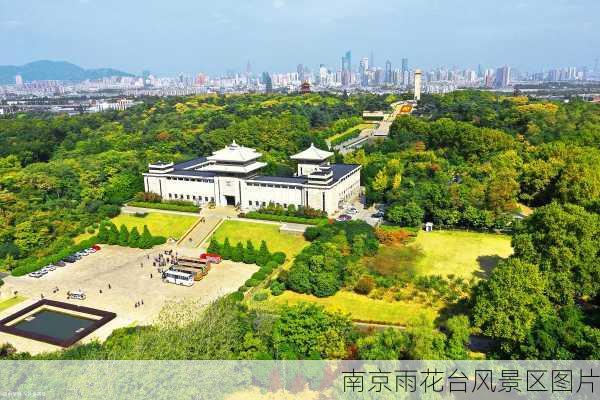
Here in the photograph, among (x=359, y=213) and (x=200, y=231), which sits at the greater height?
(x=359, y=213)

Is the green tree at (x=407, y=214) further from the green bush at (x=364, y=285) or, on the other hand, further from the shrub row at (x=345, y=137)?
the shrub row at (x=345, y=137)

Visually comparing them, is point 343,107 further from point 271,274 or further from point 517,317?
point 517,317

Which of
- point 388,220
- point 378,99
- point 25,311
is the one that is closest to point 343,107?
point 378,99

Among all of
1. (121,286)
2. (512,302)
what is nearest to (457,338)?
(512,302)

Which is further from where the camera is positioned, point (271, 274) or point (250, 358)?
point (271, 274)

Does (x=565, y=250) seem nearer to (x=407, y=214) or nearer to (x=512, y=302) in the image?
(x=512, y=302)

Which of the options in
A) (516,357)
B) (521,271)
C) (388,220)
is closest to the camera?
(516,357)

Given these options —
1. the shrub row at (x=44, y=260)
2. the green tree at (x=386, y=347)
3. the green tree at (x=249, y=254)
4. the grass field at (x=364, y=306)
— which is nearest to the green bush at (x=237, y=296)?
the grass field at (x=364, y=306)
